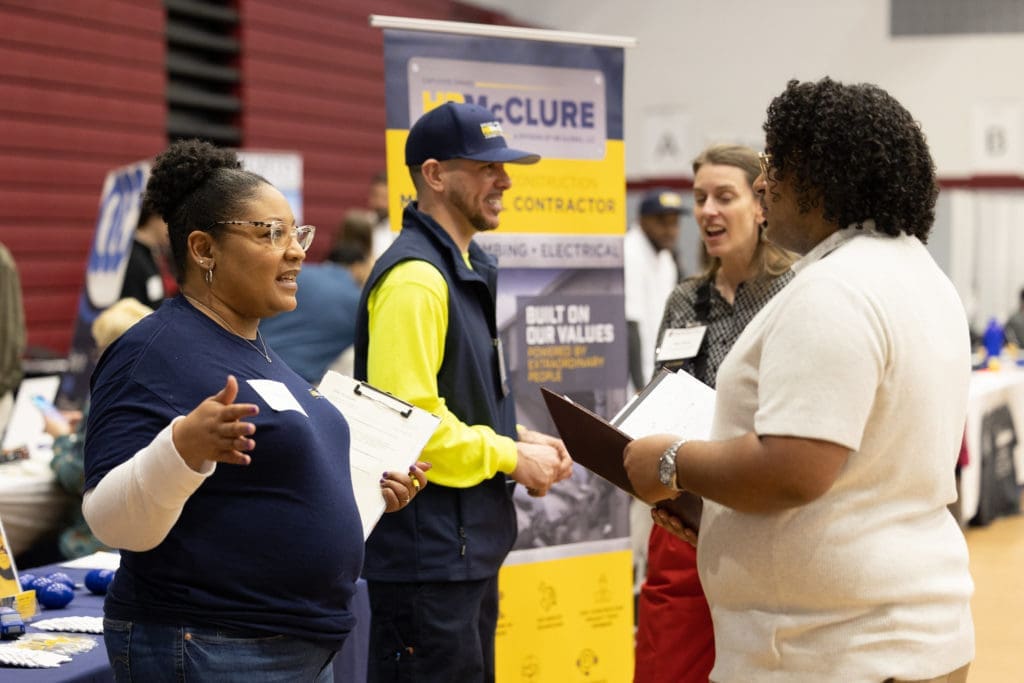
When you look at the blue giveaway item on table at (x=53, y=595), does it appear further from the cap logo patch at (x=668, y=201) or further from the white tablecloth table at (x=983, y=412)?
the white tablecloth table at (x=983, y=412)

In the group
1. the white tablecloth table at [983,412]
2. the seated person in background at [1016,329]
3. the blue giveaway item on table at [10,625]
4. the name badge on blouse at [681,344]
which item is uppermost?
the name badge on blouse at [681,344]

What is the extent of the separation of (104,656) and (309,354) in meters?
3.36

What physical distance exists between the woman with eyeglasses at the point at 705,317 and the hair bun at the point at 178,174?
1204 millimetres

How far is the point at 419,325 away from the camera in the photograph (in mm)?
2381

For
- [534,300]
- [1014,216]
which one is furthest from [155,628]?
[1014,216]

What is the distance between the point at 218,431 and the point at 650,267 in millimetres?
5262

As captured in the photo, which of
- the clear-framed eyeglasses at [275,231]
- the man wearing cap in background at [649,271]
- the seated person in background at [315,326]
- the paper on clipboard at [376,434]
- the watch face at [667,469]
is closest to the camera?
the watch face at [667,469]

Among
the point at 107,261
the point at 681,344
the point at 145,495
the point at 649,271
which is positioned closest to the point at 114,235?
the point at 107,261

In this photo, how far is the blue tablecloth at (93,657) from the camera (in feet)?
6.73

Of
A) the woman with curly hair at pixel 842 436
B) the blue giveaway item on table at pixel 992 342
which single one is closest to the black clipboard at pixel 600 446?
the woman with curly hair at pixel 842 436

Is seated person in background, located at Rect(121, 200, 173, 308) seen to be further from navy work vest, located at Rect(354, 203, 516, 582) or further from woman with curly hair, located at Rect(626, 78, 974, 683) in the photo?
woman with curly hair, located at Rect(626, 78, 974, 683)

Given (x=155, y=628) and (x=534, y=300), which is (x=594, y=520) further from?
(x=155, y=628)

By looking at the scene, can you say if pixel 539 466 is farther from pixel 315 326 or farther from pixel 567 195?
pixel 315 326

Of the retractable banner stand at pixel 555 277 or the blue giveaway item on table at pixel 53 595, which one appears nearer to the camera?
the blue giveaway item on table at pixel 53 595
